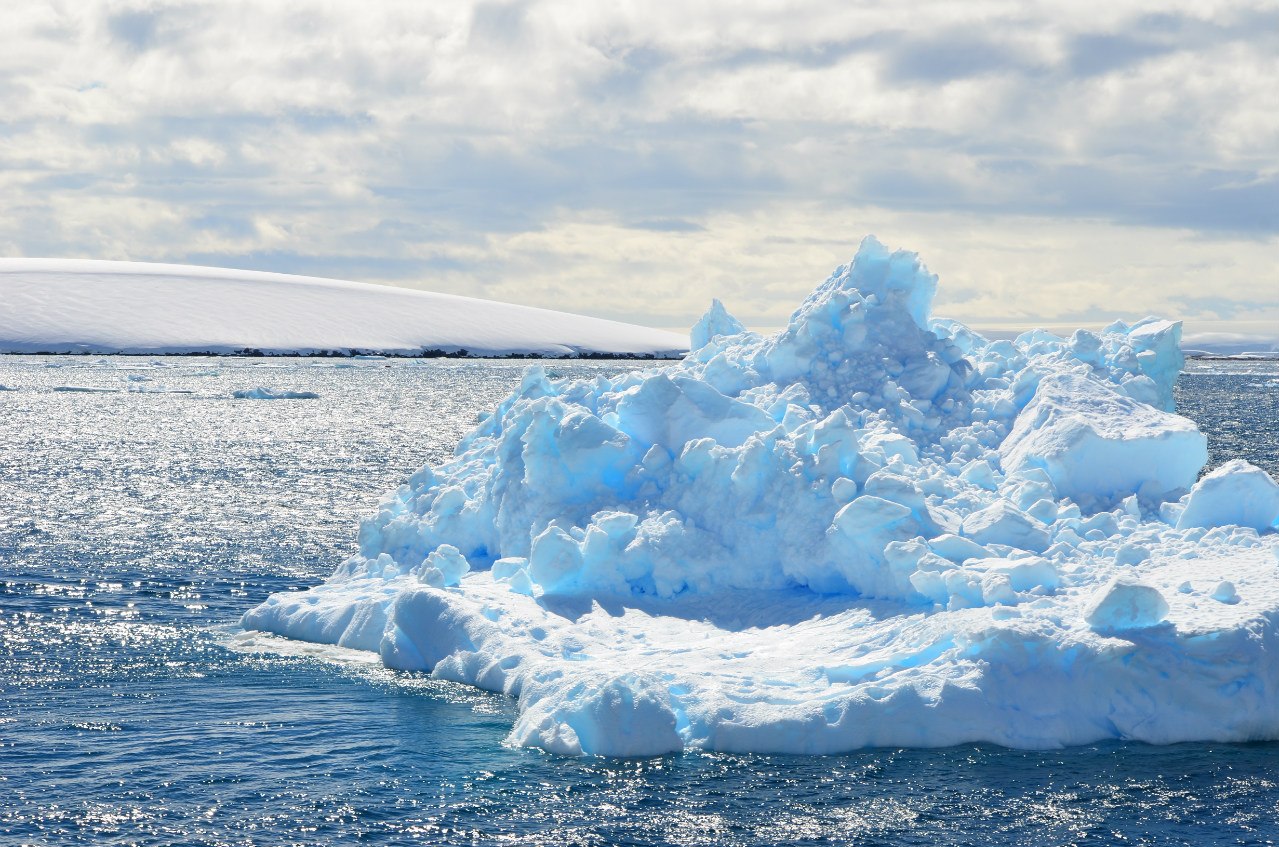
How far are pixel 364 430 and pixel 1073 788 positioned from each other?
5255 centimetres

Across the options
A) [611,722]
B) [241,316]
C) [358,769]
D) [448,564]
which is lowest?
[358,769]

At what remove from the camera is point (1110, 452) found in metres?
19.3

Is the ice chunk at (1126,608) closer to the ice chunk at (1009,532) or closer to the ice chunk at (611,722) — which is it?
the ice chunk at (1009,532)

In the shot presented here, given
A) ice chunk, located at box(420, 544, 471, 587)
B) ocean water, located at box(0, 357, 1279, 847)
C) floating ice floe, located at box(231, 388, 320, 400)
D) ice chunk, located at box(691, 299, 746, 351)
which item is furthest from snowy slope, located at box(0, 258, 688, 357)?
ice chunk, located at box(420, 544, 471, 587)

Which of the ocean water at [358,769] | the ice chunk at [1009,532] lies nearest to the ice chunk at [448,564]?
the ocean water at [358,769]

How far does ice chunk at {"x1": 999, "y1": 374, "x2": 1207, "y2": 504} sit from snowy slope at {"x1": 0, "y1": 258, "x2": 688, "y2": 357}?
415 ft

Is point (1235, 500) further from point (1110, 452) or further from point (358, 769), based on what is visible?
point (358, 769)

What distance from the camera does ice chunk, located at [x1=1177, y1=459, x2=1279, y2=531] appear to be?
57.7 feet

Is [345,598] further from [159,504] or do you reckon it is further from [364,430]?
[364,430]

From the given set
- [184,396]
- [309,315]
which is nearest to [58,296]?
[309,315]

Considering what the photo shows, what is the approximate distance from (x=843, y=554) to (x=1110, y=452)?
16.1 ft

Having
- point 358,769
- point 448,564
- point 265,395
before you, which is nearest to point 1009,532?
point 448,564

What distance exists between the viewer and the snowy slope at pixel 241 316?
5295 inches

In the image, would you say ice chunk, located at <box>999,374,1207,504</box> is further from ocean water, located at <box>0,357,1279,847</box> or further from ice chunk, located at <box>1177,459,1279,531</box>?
ocean water, located at <box>0,357,1279,847</box>
